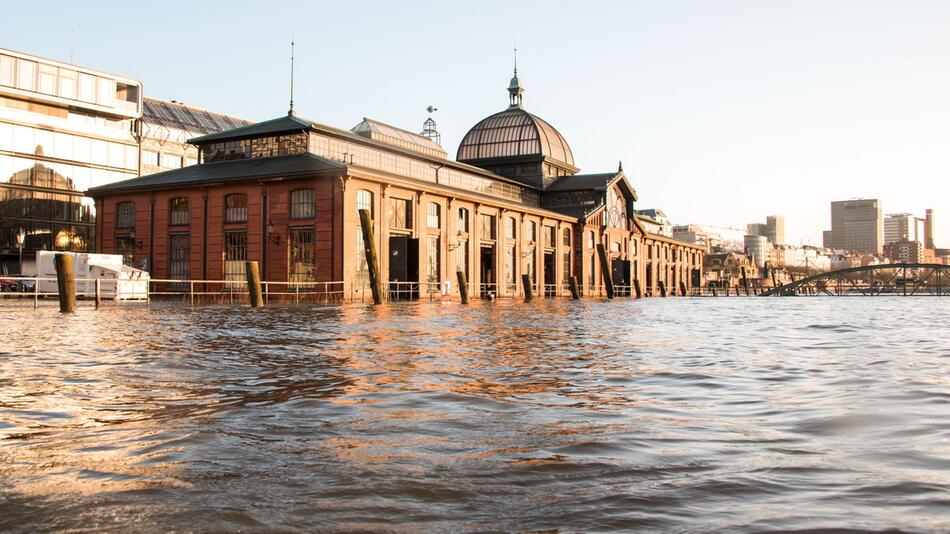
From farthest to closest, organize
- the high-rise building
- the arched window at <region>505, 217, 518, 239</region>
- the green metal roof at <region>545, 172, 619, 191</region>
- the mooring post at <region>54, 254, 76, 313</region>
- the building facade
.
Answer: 1. the green metal roof at <region>545, 172, 619, 191</region>
2. the high-rise building
3. the arched window at <region>505, 217, 518, 239</region>
4. the building facade
5. the mooring post at <region>54, 254, 76, 313</region>

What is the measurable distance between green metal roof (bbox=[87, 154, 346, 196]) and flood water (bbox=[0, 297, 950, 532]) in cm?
3218

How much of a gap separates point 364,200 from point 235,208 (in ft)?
25.9

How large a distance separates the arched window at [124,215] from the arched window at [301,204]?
41.8 ft

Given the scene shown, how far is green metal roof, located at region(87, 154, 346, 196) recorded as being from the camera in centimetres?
4345

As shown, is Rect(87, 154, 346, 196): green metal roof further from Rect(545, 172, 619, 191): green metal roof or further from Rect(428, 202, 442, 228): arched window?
Rect(545, 172, 619, 191): green metal roof

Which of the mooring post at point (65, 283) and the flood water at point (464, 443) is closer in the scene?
the flood water at point (464, 443)

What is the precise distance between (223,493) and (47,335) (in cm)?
1322

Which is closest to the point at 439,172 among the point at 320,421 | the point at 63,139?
the point at 63,139

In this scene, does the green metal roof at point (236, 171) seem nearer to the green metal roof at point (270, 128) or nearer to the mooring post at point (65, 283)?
the green metal roof at point (270, 128)

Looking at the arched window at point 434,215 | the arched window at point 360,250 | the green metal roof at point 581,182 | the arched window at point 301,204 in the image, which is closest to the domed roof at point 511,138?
the green metal roof at point 581,182

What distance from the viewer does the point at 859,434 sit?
Answer: 237 inches

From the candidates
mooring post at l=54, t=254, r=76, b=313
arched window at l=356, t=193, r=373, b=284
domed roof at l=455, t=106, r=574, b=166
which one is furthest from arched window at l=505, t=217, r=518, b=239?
mooring post at l=54, t=254, r=76, b=313

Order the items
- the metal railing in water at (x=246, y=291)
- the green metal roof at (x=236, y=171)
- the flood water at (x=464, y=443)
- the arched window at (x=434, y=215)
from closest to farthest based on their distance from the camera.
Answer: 1. the flood water at (x=464, y=443)
2. the metal railing in water at (x=246, y=291)
3. the green metal roof at (x=236, y=171)
4. the arched window at (x=434, y=215)

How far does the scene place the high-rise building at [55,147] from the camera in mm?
62875
